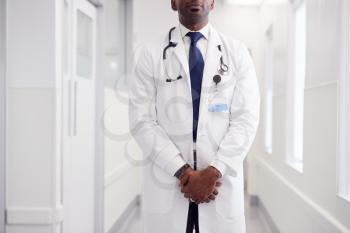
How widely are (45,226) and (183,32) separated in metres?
1.31

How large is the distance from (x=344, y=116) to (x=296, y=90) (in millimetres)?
1401

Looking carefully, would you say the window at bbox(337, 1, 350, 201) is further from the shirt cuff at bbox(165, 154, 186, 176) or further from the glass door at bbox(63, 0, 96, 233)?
the glass door at bbox(63, 0, 96, 233)

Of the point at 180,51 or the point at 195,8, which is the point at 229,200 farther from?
the point at 195,8

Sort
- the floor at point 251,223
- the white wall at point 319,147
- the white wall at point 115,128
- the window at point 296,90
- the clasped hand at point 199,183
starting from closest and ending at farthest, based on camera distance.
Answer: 1. the clasped hand at point 199,183
2. the white wall at point 319,147
3. the window at point 296,90
4. the white wall at point 115,128
5. the floor at point 251,223

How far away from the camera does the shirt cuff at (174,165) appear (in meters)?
1.53

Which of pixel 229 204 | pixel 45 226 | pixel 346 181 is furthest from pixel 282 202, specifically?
pixel 45 226

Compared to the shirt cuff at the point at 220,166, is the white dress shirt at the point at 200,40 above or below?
above

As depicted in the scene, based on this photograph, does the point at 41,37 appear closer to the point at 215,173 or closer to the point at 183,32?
the point at 183,32

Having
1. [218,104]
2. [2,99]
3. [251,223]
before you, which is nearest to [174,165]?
[218,104]

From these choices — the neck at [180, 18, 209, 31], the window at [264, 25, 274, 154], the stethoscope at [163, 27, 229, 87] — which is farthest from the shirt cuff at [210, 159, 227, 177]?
the window at [264, 25, 274, 154]

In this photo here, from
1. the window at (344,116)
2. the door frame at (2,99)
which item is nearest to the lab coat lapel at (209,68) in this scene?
the window at (344,116)

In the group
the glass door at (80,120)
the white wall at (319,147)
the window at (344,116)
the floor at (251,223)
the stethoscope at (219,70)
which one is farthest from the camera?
the floor at (251,223)

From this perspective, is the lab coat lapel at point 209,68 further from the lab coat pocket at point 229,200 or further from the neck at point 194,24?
the lab coat pocket at point 229,200

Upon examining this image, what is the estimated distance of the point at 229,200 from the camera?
1578mm
